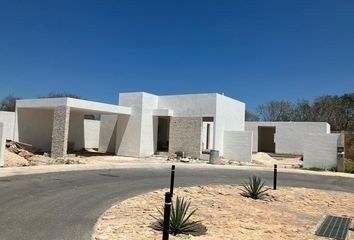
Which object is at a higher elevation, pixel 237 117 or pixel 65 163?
pixel 237 117

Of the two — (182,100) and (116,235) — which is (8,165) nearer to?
(116,235)

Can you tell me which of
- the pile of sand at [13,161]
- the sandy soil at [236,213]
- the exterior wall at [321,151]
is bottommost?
the sandy soil at [236,213]

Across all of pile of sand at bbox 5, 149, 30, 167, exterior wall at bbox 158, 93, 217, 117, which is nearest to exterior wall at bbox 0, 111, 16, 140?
pile of sand at bbox 5, 149, 30, 167

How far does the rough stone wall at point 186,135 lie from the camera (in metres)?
31.5

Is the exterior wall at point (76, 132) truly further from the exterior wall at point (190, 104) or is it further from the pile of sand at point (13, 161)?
the pile of sand at point (13, 161)

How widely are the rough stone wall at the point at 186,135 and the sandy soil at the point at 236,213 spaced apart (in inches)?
681

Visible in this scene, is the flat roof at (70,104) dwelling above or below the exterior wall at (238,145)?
above

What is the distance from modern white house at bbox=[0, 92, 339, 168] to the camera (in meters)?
27.9

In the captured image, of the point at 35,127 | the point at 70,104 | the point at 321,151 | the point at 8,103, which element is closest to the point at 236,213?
the point at 70,104

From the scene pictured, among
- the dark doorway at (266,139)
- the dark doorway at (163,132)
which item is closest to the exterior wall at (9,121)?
the dark doorway at (163,132)

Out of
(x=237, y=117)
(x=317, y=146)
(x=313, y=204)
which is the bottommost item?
(x=313, y=204)

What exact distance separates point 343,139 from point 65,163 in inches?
762

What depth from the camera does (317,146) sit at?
2759 centimetres

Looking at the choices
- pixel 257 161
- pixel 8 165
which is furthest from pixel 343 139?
pixel 8 165
